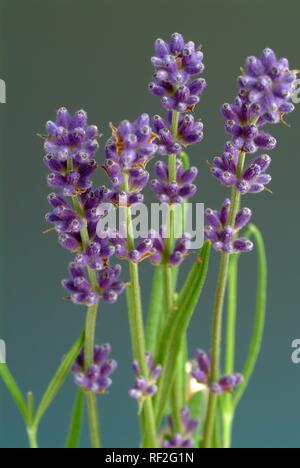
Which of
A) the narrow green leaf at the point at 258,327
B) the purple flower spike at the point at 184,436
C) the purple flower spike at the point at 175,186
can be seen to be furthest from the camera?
the narrow green leaf at the point at 258,327

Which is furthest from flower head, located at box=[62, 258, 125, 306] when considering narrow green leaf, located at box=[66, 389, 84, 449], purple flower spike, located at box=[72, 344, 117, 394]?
narrow green leaf, located at box=[66, 389, 84, 449]

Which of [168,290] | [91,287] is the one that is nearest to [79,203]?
[91,287]

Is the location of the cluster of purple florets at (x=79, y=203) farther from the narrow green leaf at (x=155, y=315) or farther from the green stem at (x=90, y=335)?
the narrow green leaf at (x=155, y=315)

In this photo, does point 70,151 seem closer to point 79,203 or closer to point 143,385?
point 79,203

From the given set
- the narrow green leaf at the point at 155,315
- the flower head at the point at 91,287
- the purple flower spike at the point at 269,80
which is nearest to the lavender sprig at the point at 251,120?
the purple flower spike at the point at 269,80

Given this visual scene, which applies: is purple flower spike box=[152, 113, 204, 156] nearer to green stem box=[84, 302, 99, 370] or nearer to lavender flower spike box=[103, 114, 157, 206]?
lavender flower spike box=[103, 114, 157, 206]

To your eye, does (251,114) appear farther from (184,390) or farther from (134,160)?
(184,390)
